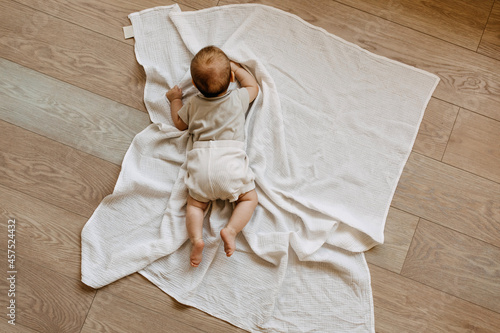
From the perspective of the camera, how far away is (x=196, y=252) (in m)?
1.06

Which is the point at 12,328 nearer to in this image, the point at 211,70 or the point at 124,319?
the point at 124,319

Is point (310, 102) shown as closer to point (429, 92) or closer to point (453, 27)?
point (429, 92)

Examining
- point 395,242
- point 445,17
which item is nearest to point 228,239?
point 395,242

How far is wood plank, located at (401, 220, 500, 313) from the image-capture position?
111cm

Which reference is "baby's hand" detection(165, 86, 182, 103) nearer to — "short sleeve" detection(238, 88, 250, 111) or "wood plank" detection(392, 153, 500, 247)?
"short sleeve" detection(238, 88, 250, 111)

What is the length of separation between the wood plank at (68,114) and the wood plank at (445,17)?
2.63 ft

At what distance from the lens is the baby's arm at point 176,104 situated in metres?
1.14

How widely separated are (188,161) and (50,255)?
1.51ft

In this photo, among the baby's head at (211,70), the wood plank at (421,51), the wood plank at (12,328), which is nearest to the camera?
the baby's head at (211,70)

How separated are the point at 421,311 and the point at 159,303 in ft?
2.29

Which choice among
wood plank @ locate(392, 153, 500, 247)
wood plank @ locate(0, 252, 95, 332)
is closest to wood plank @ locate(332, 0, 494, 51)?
wood plank @ locate(392, 153, 500, 247)

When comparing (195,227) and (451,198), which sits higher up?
(451,198)

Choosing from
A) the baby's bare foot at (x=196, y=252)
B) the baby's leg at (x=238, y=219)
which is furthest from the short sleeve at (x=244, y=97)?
→ the baby's bare foot at (x=196, y=252)

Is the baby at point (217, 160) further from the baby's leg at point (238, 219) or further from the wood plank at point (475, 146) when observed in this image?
the wood plank at point (475, 146)
